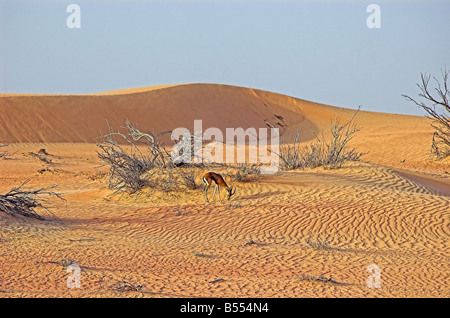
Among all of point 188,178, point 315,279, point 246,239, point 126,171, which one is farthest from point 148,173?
point 315,279

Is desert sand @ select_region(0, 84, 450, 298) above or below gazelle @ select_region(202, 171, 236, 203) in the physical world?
below

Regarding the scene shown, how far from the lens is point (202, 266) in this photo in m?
7.65

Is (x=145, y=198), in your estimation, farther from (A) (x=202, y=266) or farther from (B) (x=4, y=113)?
(B) (x=4, y=113)

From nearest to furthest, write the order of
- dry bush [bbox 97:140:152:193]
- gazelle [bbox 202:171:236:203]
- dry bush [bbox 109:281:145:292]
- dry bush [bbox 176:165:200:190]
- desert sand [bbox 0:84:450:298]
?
dry bush [bbox 109:281:145:292] → desert sand [bbox 0:84:450:298] → gazelle [bbox 202:171:236:203] → dry bush [bbox 176:165:200:190] → dry bush [bbox 97:140:152:193]

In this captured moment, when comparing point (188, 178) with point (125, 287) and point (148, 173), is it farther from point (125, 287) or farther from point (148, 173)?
point (125, 287)

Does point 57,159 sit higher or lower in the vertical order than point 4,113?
lower

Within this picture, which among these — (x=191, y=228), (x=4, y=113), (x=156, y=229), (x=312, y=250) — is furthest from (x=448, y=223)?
(x=4, y=113)

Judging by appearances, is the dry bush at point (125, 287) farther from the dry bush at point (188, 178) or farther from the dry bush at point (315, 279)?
the dry bush at point (188, 178)

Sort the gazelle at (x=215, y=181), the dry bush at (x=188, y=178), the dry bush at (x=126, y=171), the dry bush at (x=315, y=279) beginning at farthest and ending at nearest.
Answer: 1. the dry bush at (x=126, y=171)
2. the dry bush at (x=188, y=178)
3. the gazelle at (x=215, y=181)
4. the dry bush at (x=315, y=279)

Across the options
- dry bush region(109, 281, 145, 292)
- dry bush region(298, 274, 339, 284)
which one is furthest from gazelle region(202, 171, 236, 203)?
dry bush region(109, 281, 145, 292)

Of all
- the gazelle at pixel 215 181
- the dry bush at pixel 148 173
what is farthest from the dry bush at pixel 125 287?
the dry bush at pixel 148 173

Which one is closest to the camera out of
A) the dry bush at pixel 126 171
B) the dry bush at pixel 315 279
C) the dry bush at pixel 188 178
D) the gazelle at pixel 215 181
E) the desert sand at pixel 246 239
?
the desert sand at pixel 246 239

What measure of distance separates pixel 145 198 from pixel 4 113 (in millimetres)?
26307

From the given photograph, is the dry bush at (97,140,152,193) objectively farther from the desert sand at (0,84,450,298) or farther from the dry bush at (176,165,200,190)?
the dry bush at (176,165,200,190)
